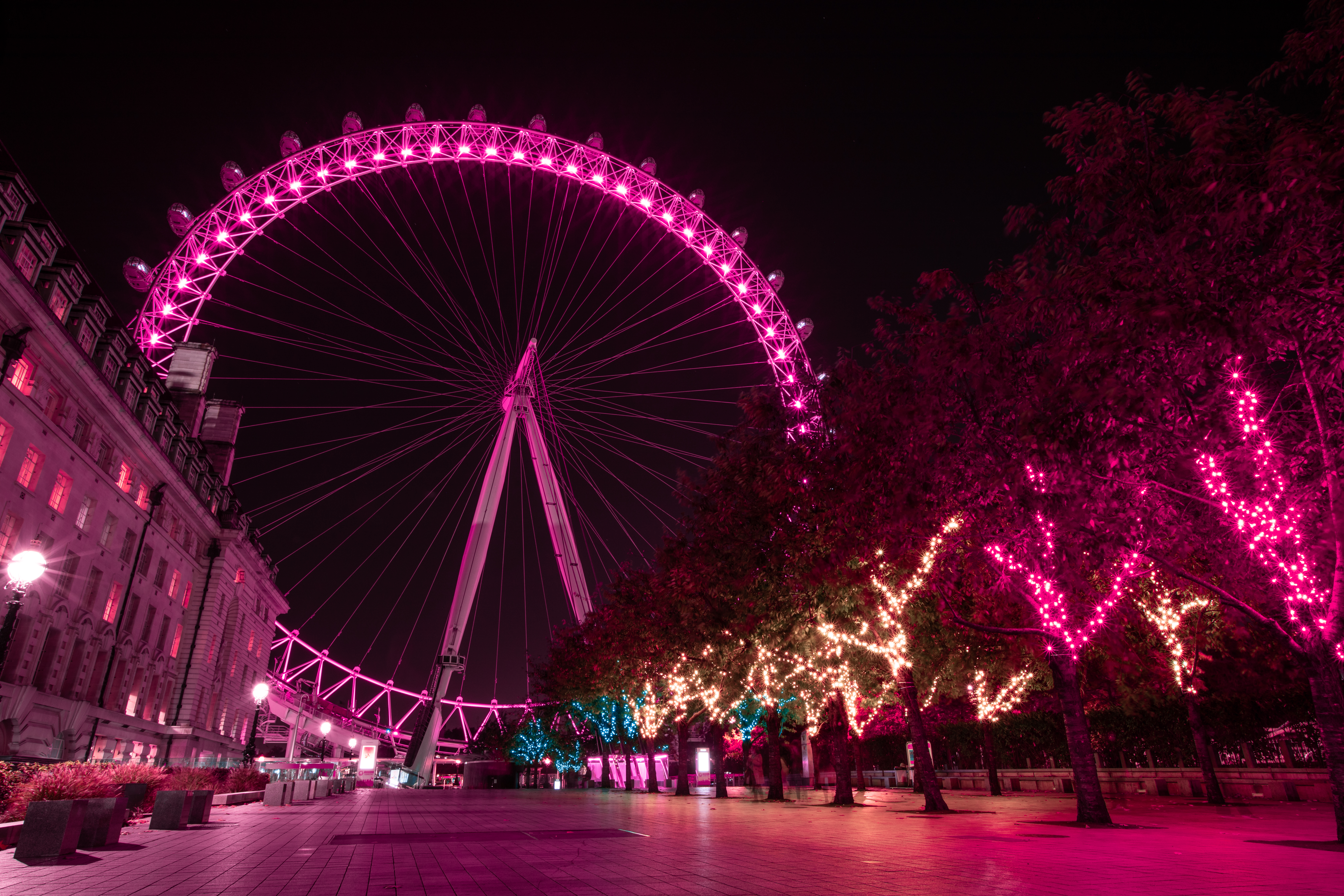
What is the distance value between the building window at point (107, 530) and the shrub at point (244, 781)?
12159 millimetres

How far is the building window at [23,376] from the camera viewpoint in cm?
2780

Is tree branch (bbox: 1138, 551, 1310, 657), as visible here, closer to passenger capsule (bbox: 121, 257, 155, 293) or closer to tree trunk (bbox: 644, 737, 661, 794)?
tree trunk (bbox: 644, 737, 661, 794)

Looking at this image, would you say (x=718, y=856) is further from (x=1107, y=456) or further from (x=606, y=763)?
(x=606, y=763)

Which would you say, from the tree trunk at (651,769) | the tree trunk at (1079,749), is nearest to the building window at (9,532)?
the tree trunk at (651,769)

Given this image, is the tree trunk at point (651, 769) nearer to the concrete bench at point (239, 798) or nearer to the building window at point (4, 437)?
the concrete bench at point (239, 798)

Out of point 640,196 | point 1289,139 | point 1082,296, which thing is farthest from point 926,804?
point 640,196

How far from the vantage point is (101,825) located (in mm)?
12922

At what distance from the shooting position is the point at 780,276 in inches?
1869

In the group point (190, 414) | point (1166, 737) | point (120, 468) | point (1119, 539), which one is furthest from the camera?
point (190, 414)

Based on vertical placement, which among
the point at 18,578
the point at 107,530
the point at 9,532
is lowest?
the point at 18,578

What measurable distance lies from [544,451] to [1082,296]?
1612 inches

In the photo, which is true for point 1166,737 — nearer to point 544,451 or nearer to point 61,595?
point 544,451

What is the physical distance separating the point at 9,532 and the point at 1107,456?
3404 centimetres

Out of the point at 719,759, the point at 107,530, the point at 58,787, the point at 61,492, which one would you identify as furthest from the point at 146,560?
the point at 58,787
